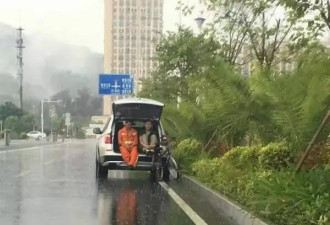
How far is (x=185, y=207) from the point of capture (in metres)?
10.5

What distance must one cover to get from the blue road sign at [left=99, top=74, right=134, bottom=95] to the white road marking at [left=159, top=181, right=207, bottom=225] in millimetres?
25148

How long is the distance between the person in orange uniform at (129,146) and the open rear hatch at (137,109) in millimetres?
612

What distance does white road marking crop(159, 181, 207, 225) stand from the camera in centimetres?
907

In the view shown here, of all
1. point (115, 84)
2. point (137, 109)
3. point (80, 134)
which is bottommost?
point (80, 134)

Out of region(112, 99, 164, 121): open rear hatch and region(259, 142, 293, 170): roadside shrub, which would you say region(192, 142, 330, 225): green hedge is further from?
region(112, 99, 164, 121): open rear hatch

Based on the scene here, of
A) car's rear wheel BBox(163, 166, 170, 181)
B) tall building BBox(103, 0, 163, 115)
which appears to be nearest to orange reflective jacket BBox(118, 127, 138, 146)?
car's rear wheel BBox(163, 166, 170, 181)

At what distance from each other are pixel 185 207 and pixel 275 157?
6.21ft

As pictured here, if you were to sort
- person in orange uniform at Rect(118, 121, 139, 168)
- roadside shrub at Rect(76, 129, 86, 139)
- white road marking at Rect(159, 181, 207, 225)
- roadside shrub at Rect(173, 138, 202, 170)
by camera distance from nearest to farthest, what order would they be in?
white road marking at Rect(159, 181, 207, 225)
person in orange uniform at Rect(118, 121, 139, 168)
roadside shrub at Rect(173, 138, 202, 170)
roadside shrub at Rect(76, 129, 86, 139)

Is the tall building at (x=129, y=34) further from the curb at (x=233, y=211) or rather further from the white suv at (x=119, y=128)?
the curb at (x=233, y=211)

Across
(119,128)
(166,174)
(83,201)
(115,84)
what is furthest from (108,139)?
(115,84)

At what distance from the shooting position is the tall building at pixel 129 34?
146ft

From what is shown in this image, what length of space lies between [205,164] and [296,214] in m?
6.68

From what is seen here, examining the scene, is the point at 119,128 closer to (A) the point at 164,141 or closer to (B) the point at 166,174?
(A) the point at 164,141

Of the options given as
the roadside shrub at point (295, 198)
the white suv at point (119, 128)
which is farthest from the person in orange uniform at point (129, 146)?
the roadside shrub at point (295, 198)
